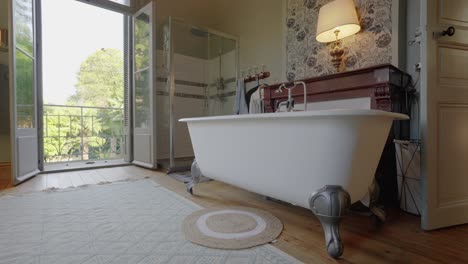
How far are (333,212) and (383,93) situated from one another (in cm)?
107

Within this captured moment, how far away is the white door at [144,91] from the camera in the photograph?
3.21 meters

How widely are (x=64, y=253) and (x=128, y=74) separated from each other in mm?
3145

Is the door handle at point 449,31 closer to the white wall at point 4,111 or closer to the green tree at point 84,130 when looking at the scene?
the green tree at point 84,130

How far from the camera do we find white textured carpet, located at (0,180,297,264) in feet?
3.40

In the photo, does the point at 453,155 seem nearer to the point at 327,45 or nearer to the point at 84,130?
the point at 327,45

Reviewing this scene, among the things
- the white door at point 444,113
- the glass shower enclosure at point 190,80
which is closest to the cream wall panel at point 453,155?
the white door at point 444,113

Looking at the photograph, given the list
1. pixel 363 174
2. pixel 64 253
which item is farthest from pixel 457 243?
pixel 64 253

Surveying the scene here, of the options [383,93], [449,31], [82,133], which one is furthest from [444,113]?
[82,133]

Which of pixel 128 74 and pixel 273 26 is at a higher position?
pixel 273 26

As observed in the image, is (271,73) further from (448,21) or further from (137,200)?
(137,200)

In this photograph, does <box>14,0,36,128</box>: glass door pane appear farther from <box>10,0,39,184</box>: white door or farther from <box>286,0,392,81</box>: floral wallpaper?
<box>286,0,392,81</box>: floral wallpaper

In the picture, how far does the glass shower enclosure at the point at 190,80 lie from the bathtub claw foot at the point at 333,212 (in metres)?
2.67

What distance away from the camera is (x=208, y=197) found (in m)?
1.97

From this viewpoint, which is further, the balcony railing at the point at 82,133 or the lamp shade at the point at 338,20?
the balcony railing at the point at 82,133
